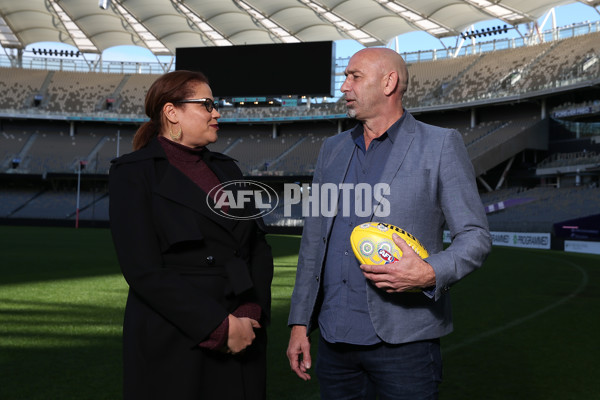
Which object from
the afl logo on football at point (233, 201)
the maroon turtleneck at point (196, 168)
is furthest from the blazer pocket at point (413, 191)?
the maroon turtleneck at point (196, 168)

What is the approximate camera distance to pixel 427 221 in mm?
2992

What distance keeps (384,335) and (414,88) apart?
52164 millimetres

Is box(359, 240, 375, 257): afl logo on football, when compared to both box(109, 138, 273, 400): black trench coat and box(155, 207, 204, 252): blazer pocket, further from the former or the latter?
box(155, 207, 204, 252): blazer pocket

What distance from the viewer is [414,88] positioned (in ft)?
174

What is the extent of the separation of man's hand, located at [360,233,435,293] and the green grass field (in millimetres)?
3025

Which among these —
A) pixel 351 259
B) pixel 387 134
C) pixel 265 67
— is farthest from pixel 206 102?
pixel 265 67

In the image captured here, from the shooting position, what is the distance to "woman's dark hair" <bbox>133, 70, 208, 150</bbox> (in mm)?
3135

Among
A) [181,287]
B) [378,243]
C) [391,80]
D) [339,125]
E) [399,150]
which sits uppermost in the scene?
[339,125]

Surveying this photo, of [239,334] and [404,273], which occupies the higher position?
[404,273]

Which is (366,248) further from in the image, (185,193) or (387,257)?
(185,193)

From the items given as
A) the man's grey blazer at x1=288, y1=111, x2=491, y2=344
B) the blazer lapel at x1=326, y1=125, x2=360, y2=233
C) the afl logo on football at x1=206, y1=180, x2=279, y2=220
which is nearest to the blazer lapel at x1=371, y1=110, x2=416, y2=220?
the man's grey blazer at x1=288, y1=111, x2=491, y2=344

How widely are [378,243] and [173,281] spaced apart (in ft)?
3.04

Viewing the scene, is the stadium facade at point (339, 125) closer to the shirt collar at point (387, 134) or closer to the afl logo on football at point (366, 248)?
the shirt collar at point (387, 134)

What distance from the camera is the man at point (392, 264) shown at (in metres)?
2.81
